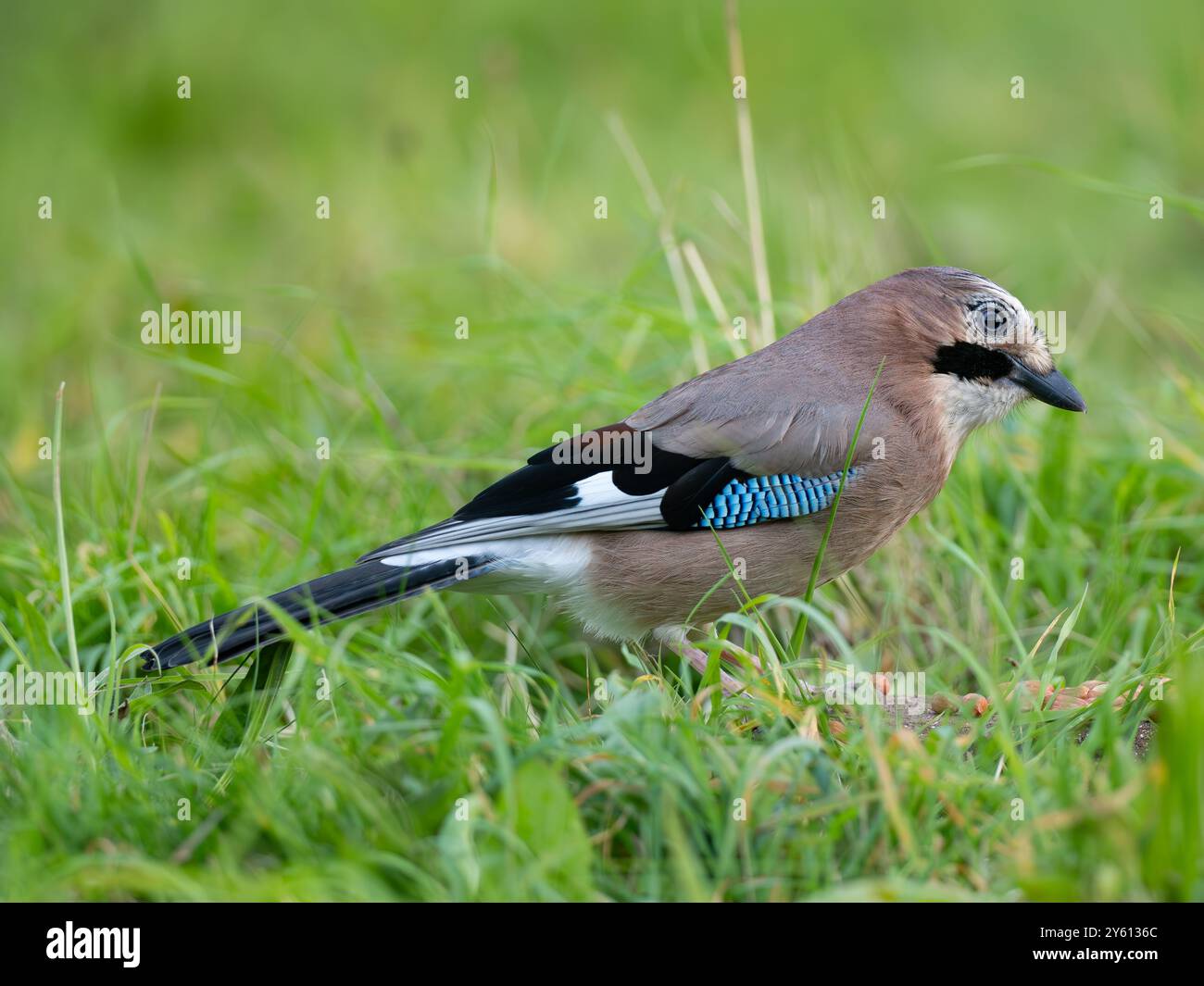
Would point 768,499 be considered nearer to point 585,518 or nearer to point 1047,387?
point 585,518

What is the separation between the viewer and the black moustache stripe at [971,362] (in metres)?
3.81

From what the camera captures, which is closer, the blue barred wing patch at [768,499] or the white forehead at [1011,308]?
the blue barred wing patch at [768,499]

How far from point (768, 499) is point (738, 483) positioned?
0.29 feet

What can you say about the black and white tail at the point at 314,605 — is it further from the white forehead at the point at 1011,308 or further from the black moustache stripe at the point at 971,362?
the white forehead at the point at 1011,308

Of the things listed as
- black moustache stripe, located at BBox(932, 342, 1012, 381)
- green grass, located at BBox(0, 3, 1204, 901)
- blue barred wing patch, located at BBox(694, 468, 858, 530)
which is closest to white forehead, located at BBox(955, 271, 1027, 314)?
black moustache stripe, located at BBox(932, 342, 1012, 381)

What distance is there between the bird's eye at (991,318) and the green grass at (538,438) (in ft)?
1.56

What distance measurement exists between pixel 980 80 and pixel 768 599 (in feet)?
19.6

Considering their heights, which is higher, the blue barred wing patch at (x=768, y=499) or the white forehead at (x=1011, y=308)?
the white forehead at (x=1011, y=308)

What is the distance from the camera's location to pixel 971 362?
12.5 ft

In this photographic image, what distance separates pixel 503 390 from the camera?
16.7ft

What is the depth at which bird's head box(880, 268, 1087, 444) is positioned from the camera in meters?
3.79

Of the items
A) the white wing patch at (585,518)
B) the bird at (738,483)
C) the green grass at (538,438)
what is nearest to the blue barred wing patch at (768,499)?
the bird at (738,483)

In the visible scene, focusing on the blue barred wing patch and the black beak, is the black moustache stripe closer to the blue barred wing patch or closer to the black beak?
the black beak

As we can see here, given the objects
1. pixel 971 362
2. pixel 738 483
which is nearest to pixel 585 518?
pixel 738 483
